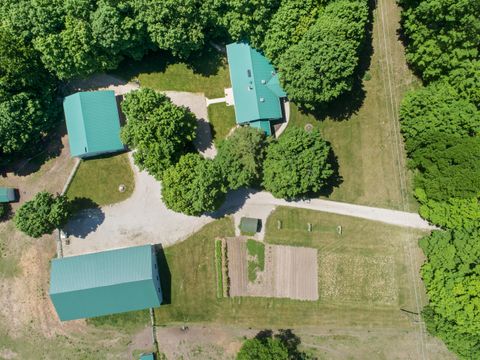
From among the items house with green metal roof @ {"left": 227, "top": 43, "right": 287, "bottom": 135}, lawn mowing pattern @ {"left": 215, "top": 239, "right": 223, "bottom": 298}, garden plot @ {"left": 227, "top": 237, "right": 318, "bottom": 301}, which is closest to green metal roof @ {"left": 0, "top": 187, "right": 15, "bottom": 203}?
lawn mowing pattern @ {"left": 215, "top": 239, "right": 223, "bottom": 298}

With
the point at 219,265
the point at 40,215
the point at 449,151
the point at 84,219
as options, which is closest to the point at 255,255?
the point at 219,265

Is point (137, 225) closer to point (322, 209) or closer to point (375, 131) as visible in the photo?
point (322, 209)

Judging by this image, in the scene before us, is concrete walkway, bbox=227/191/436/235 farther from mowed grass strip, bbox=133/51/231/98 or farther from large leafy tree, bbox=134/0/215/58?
large leafy tree, bbox=134/0/215/58

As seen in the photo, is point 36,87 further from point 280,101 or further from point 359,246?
point 359,246

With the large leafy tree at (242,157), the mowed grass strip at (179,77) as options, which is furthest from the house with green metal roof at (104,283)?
the mowed grass strip at (179,77)

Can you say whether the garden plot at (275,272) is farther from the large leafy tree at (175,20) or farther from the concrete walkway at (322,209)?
the large leafy tree at (175,20)

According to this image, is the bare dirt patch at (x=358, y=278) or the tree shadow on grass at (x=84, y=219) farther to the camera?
the tree shadow on grass at (x=84, y=219)
